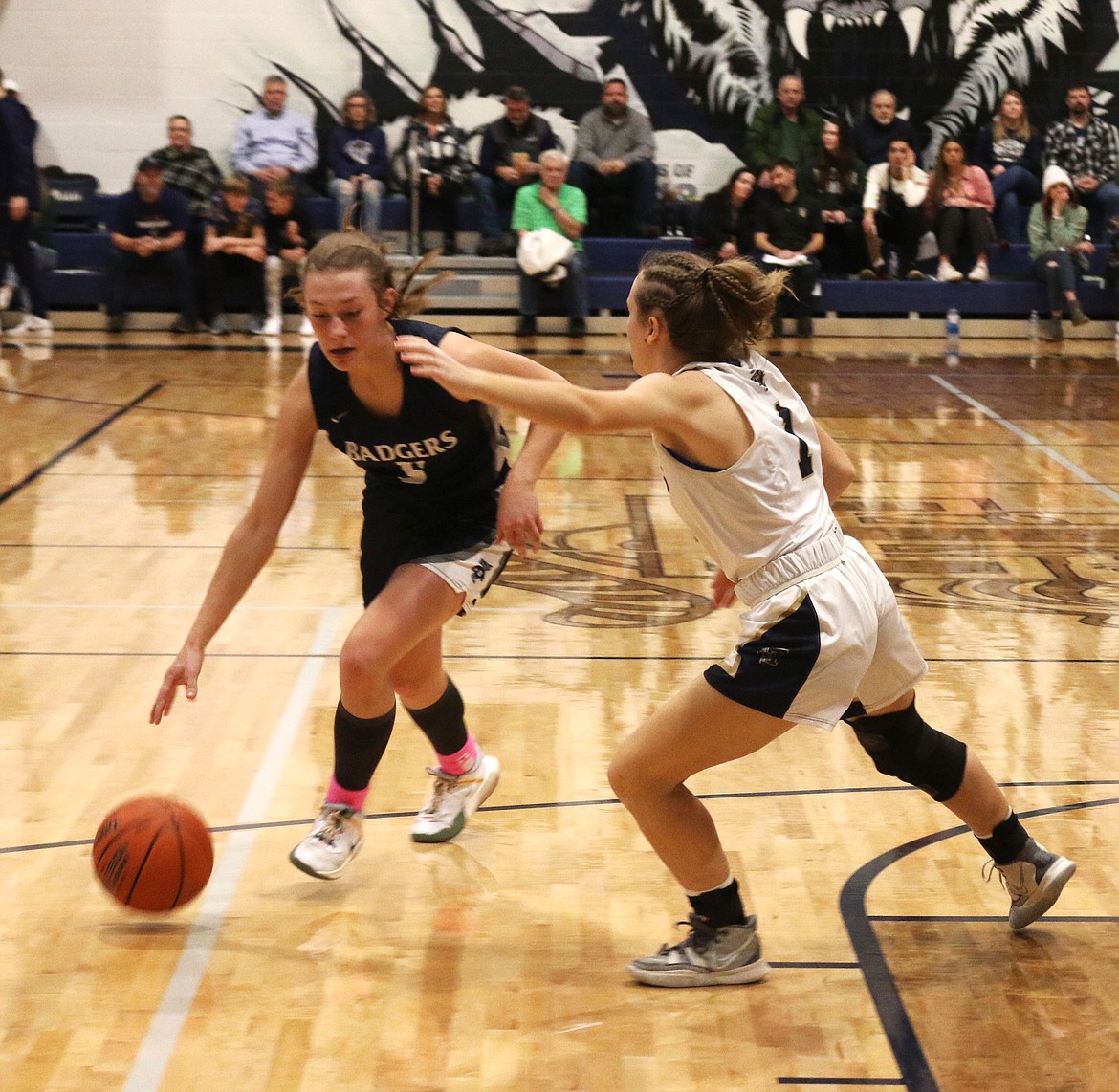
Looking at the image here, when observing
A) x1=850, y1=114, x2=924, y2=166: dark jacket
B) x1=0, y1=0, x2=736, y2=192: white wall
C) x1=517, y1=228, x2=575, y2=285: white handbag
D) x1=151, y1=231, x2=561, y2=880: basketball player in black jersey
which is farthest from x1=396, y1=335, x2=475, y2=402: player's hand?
x1=0, y1=0, x2=736, y2=192: white wall

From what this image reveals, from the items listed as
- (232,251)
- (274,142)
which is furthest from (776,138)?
(232,251)

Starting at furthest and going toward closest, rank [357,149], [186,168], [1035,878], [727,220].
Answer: [357,149] < [186,168] < [727,220] < [1035,878]

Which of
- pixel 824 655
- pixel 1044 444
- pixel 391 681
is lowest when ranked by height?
pixel 1044 444

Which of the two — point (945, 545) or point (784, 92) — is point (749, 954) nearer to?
point (945, 545)

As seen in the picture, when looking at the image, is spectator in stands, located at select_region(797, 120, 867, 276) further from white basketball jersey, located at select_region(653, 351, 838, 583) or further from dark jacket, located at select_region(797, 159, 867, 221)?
white basketball jersey, located at select_region(653, 351, 838, 583)

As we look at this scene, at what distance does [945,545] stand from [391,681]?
3.78 meters

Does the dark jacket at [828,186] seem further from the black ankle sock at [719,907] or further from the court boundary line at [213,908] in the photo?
the black ankle sock at [719,907]

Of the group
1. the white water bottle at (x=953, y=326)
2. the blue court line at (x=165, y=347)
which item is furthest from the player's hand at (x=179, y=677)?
the white water bottle at (x=953, y=326)

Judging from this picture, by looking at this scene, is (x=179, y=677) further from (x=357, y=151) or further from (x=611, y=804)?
(x=357, y=151)

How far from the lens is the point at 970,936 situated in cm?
321

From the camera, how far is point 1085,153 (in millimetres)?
14453

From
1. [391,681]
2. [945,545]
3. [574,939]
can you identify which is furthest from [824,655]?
[945,545]

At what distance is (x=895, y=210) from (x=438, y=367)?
12476mm

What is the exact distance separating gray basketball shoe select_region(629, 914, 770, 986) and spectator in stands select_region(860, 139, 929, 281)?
11913 mm
